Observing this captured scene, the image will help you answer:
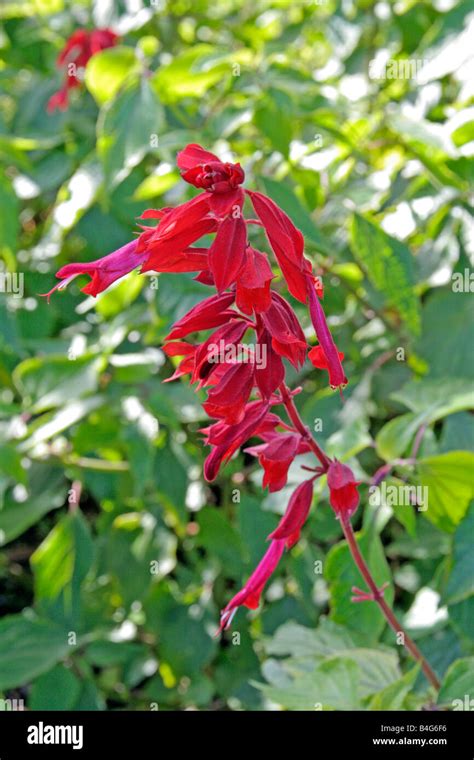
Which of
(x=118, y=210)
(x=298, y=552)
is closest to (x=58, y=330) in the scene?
(x=118, y=210)

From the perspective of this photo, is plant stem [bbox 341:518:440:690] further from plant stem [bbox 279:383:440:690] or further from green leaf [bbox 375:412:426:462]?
green leaf [bbox 375:412:426:462]

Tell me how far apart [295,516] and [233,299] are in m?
0.14

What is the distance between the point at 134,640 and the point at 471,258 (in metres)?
0.65

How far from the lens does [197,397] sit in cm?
98

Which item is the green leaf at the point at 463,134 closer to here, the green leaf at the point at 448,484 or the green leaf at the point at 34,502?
the green leaf at the point at 448,484

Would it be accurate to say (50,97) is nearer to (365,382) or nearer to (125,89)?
(125,89)

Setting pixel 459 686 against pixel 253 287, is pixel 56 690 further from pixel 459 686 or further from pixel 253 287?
pixel 253 287

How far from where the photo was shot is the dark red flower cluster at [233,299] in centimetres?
46

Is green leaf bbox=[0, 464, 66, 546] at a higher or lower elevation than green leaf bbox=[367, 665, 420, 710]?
lower

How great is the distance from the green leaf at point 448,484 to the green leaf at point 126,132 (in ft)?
1.42

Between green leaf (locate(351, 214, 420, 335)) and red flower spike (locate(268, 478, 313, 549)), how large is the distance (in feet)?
1.12

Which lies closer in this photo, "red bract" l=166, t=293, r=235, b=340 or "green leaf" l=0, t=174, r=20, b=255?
"red bract" l=166, t=293, r=235, b=340

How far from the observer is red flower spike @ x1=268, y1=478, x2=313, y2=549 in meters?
0.56

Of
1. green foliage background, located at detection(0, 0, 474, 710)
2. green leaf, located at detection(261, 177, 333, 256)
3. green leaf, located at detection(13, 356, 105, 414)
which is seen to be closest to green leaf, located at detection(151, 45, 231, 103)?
green foliage background, located at detection(0, 0, 474, 710)
